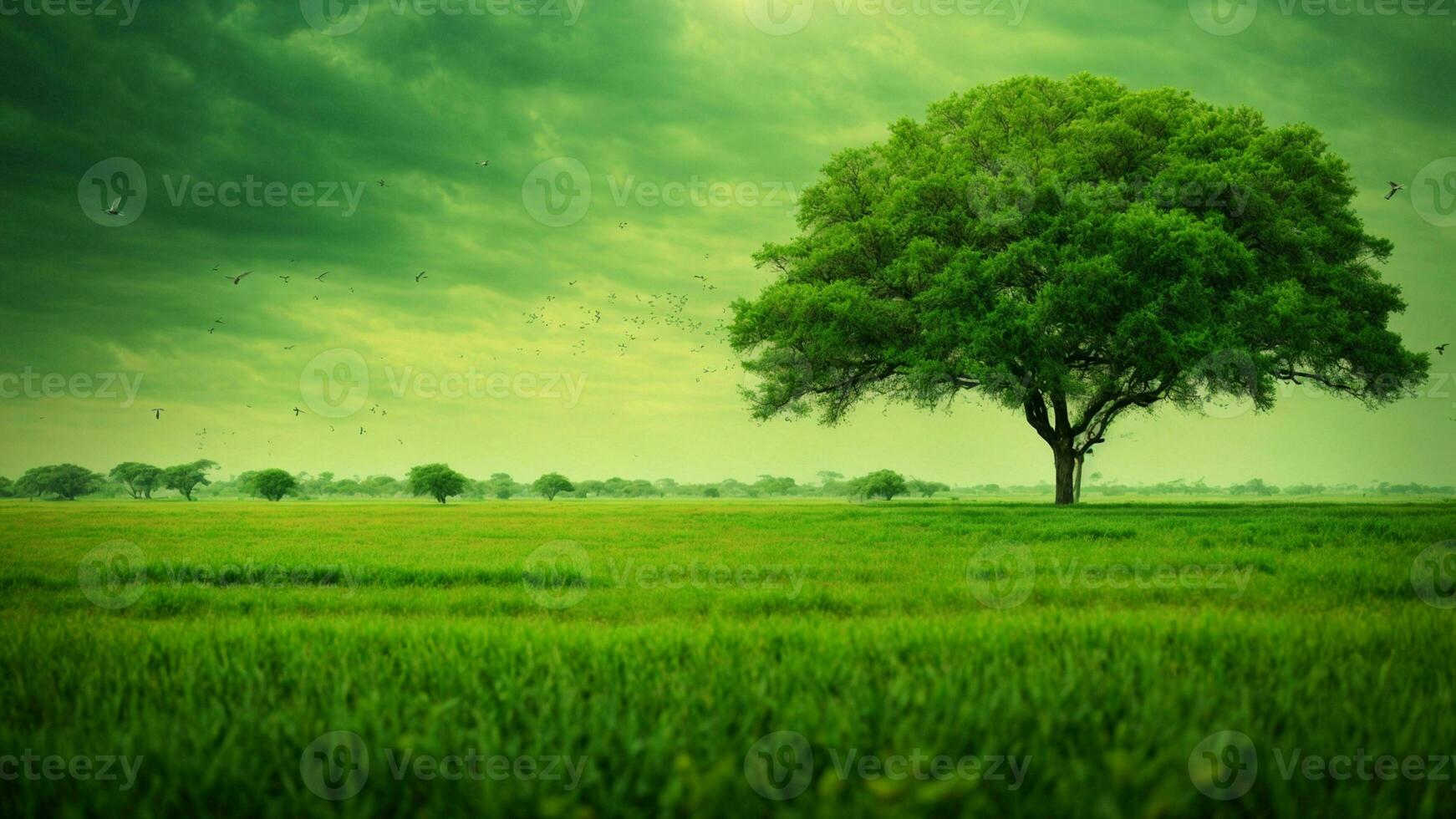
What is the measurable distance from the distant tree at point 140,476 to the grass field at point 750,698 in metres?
130

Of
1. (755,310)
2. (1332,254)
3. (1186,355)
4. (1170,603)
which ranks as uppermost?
(1332,254)

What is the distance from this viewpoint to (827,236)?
28734 millimetres

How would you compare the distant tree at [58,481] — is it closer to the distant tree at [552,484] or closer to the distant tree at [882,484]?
the distant tree at [552,484]

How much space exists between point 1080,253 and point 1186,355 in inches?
186

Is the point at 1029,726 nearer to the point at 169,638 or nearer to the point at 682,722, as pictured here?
the point at 682,722

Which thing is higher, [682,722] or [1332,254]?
[1332,254]

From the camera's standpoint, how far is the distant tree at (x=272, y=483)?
8256 cm

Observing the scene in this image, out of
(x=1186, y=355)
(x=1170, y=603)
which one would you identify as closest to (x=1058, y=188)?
(x=1186, y=355)
